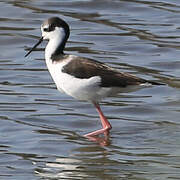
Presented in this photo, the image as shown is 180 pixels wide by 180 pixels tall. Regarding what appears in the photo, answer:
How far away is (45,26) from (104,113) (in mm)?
1469

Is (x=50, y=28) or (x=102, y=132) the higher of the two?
(x=50, y=28)

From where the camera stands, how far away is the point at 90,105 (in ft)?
37.0

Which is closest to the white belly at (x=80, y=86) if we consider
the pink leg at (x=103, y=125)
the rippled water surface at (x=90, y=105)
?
the pink leg at (x=103, y=125)

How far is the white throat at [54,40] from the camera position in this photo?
10.2 m

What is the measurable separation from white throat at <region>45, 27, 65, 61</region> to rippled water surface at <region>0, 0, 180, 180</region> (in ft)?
2.95

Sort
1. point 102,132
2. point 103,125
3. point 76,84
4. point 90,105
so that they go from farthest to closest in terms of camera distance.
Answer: point 90,105 → point 103,125 → point 102,132 → point 76,84

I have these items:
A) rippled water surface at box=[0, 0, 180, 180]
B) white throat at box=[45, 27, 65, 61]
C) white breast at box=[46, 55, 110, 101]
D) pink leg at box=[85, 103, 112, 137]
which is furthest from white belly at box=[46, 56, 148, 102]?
rippled water surface at box=[0, 0, 180, 180]

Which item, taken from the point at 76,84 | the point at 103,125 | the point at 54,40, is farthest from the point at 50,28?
the point at 103,125

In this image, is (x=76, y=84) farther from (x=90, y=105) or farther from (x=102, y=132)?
(x=90, y=105)

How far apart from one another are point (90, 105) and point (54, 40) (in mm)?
1392

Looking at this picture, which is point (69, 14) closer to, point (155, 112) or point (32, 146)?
point (155, 112)

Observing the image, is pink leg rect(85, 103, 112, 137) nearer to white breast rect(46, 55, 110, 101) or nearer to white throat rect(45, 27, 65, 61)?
white breast rect(46, 55, 110, 101)

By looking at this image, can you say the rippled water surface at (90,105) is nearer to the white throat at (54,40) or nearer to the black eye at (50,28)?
the white throat at (54,40)

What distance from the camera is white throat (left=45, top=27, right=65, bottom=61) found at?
1018cm
